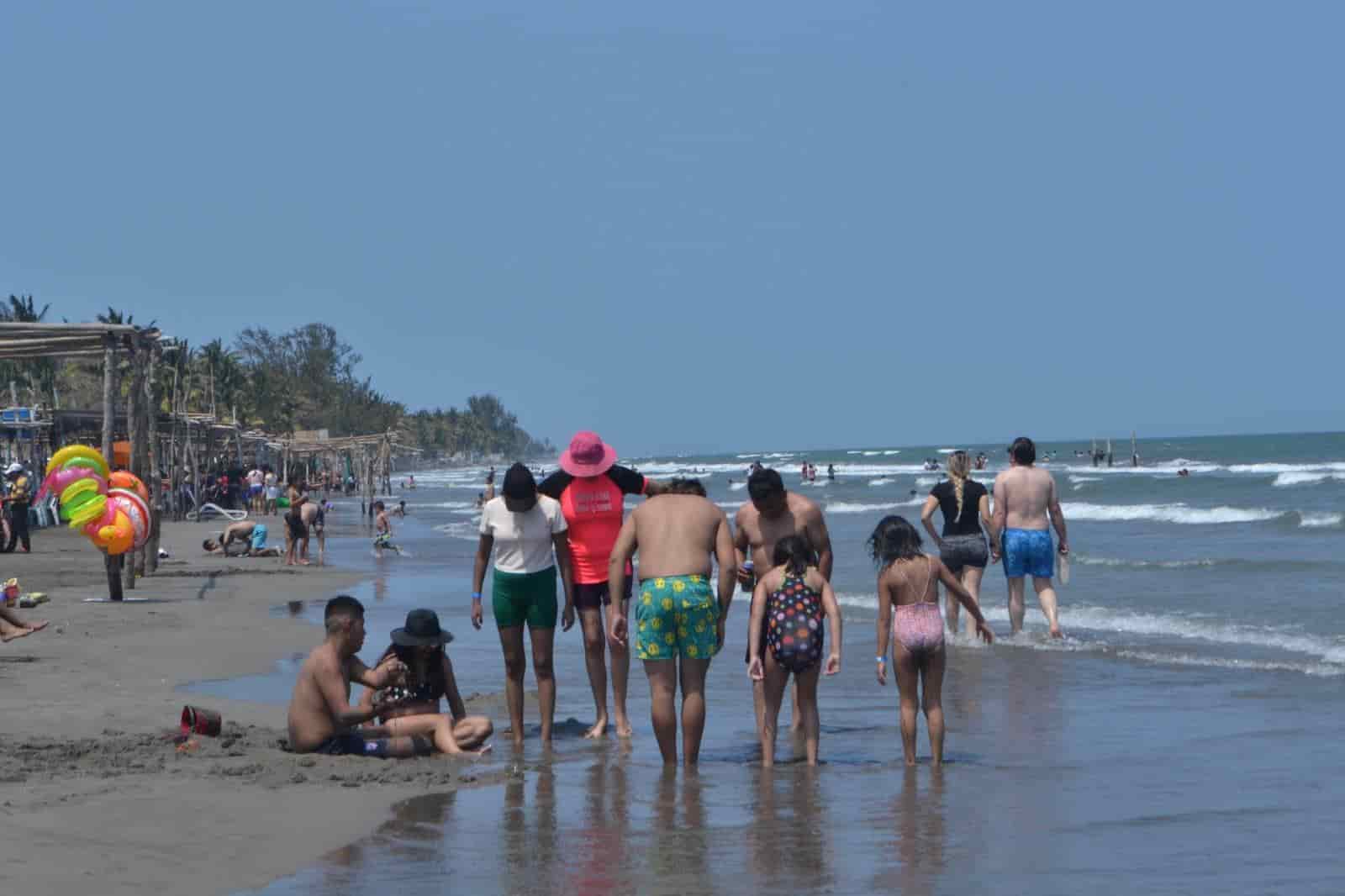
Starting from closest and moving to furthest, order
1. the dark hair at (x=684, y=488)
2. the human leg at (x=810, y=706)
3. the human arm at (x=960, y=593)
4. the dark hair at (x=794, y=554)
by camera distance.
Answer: the dark hair at (x=794, y=554), the human leg at (x=810, y=706), the human arm at (x=960, y=593), the dark hair at (x=684, y=488)

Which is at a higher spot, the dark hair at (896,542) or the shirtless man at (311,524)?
the dark hair at (896,542)

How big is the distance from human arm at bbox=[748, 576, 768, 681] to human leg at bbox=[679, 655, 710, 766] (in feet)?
0.72

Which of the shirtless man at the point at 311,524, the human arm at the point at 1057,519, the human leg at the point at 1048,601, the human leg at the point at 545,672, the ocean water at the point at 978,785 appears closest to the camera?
the ocean water at the point at 978,785

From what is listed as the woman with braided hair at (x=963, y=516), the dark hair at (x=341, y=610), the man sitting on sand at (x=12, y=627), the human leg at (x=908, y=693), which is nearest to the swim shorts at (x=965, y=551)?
the woman with braided hair at (x=963, y=516)

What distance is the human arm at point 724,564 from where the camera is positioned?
7480mm

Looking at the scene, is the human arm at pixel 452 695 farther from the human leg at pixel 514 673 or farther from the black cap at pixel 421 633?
the human leg at pixel 514 673

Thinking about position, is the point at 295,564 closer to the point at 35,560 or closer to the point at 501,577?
the point at 35,560

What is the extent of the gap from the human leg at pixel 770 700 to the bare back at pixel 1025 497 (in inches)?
188

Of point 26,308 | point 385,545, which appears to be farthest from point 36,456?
point 26,308

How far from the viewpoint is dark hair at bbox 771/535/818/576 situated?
7.45 meters

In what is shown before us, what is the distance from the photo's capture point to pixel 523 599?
8.24 metres

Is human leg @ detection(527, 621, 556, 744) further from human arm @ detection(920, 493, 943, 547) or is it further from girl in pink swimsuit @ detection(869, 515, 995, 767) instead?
human arm @ detection(920, 493, 943, 547)

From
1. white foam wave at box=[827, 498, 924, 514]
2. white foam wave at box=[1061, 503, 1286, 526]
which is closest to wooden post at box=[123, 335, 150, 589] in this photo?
white foam wave at box=[1061, 503, 1286, 526]

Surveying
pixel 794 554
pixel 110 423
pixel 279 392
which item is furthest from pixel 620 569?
pixel 279 392
